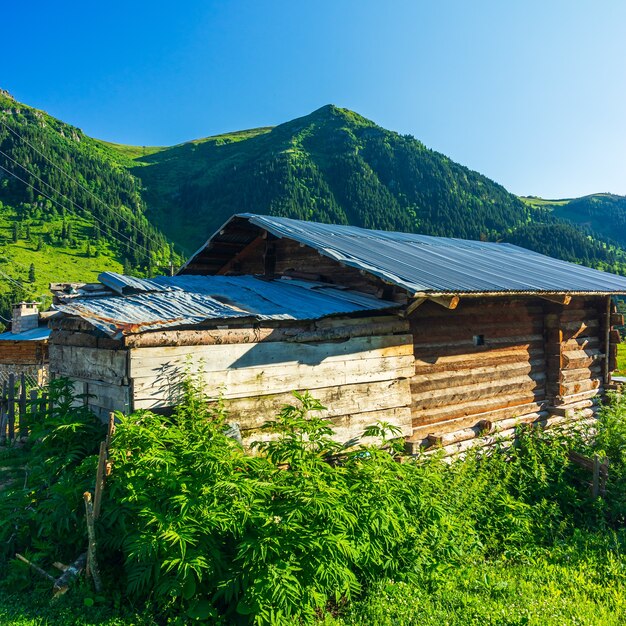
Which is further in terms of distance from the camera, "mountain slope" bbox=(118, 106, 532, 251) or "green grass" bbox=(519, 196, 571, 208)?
"green grass" bbox=(519, 196, 571, 208)

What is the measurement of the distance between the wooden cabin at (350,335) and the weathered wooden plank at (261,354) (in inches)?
0.7

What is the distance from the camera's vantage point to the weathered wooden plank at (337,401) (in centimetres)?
690

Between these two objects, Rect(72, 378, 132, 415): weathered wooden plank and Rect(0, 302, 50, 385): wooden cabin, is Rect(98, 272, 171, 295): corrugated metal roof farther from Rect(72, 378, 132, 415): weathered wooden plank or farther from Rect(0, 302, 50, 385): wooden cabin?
Rect(0, 302, 50, 385): wooden cabin

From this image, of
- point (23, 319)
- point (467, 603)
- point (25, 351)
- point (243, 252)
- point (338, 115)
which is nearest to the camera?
point (467, 603)

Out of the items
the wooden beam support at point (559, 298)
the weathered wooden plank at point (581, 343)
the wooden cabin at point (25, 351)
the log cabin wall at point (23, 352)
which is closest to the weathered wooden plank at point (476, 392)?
the weathered wooden plank at point (581, 343)

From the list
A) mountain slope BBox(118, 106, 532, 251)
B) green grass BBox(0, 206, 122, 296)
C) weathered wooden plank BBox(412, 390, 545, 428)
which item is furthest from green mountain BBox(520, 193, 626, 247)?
weathered wooden plank BBox(412, 390, 545, 428)

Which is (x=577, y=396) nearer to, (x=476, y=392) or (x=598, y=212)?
(x=476, y=392)

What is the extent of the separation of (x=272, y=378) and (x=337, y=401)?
48.9 inches

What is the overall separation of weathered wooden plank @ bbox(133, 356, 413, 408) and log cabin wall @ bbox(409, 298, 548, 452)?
0.92 metres

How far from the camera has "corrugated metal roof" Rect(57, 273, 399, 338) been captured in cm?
641

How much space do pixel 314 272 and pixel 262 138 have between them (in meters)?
177

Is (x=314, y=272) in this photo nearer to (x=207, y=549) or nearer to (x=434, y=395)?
(x=434, y=395)

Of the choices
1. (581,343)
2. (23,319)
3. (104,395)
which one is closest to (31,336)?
(23,319)

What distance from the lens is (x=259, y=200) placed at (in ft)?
385
